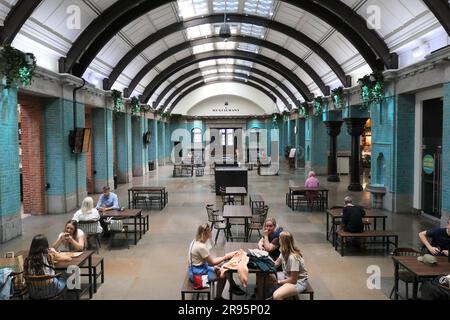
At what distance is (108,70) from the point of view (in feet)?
57.3

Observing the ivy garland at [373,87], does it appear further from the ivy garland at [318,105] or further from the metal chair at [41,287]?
the metal chair at [41,287]

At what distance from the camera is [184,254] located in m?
8.34

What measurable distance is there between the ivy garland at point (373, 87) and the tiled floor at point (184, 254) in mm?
3763

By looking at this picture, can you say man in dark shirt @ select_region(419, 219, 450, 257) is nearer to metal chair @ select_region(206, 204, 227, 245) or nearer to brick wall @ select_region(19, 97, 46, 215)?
metal chair @ select_region(206, 204, 227, 245)

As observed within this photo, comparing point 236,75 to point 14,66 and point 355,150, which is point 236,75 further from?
point 14,66

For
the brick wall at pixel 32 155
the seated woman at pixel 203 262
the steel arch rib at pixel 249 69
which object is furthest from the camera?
the steel arch rib at pixel 249 69

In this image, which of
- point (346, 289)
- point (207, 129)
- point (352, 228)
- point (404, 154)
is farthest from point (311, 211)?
point (207, 129)

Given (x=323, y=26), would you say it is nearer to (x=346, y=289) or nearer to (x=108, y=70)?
(x=108, y=70)

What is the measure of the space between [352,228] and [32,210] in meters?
9.83

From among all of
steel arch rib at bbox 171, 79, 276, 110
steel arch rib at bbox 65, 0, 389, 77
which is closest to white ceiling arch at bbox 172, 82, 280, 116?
steel arch rib at bbox 171, 79, 276, 110

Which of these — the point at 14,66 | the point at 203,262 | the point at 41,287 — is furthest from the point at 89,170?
the point at 203,262

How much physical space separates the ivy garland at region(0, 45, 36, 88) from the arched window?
103ft

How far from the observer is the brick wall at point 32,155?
12781mm


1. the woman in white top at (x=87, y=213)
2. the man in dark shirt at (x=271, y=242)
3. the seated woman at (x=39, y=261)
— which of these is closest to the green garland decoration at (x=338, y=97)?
the man in dark shirt at (x=271, y=242)
